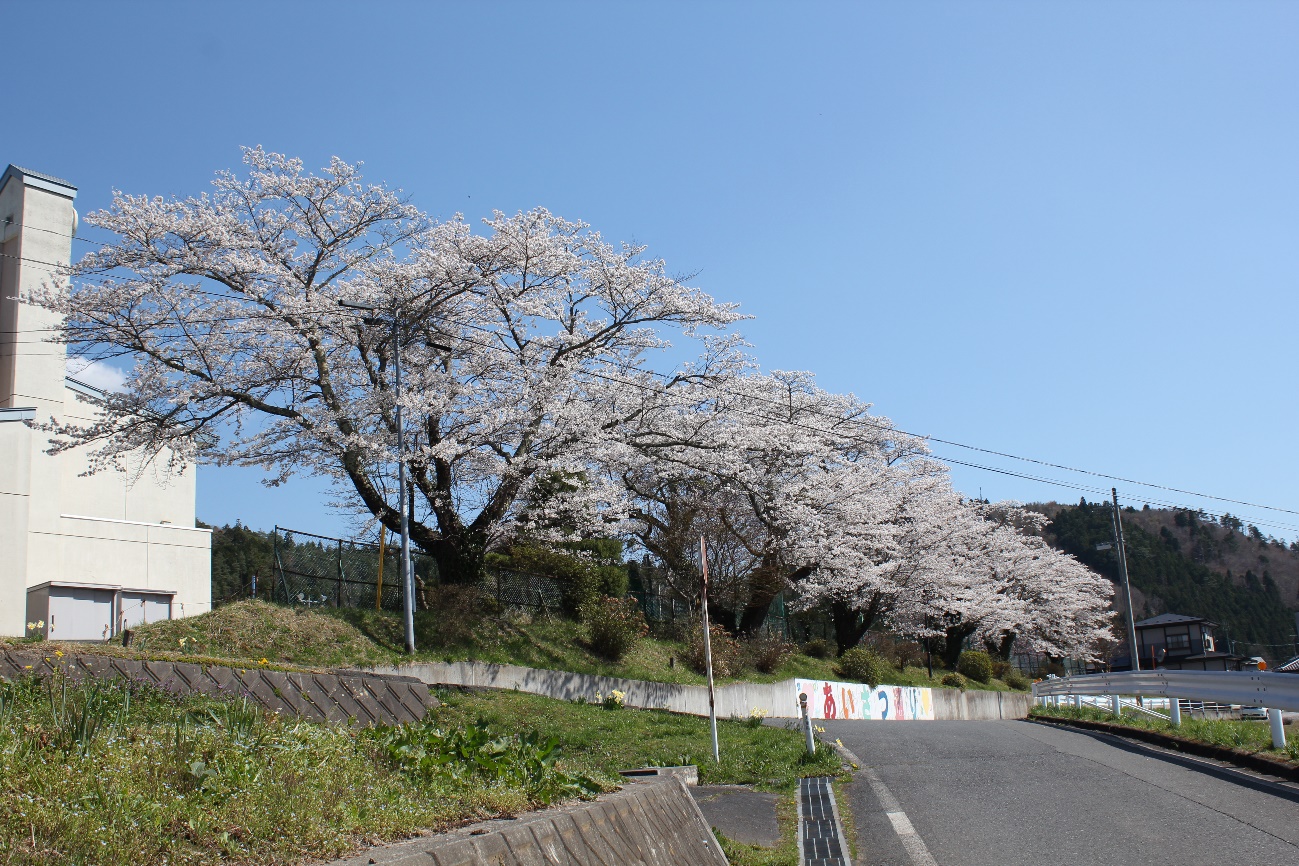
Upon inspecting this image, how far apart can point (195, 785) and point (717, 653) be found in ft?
68.1

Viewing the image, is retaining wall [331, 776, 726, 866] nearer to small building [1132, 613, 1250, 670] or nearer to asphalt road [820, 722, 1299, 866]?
asphalt road [820, 722, 1299, 866]

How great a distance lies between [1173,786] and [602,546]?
1965 cm

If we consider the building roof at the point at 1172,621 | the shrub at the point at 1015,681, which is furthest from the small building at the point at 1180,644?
the shrub at the point at 1015,681

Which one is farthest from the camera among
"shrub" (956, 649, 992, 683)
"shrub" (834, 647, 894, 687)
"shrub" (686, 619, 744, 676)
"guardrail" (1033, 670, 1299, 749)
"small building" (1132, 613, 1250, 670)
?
"small building" (1132, 613, 1250, 670)

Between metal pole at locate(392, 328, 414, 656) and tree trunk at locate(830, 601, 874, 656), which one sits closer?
metal pole at locate(392, 328, 414, 656)

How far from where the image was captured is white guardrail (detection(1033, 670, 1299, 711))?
35.6ft

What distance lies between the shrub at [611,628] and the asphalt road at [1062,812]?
9.83 meters

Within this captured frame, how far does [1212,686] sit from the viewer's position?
13000 mm

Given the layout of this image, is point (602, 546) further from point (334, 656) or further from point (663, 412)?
point (334, 656)

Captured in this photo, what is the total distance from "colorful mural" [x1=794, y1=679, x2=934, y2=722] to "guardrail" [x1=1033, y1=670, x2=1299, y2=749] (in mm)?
7783

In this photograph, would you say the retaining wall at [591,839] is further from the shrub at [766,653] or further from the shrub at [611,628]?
the shrub at [766,653]

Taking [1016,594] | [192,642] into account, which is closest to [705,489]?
[192,642]

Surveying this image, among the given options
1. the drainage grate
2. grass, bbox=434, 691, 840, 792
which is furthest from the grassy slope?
the drainage grate

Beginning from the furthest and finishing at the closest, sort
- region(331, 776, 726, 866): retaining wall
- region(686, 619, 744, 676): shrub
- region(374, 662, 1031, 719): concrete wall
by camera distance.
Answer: region(686, 619, 744, 676): shrub < region(374, 662, 1031, 719): concrete wall < region(331, 776, 726, 866): retaining wall
